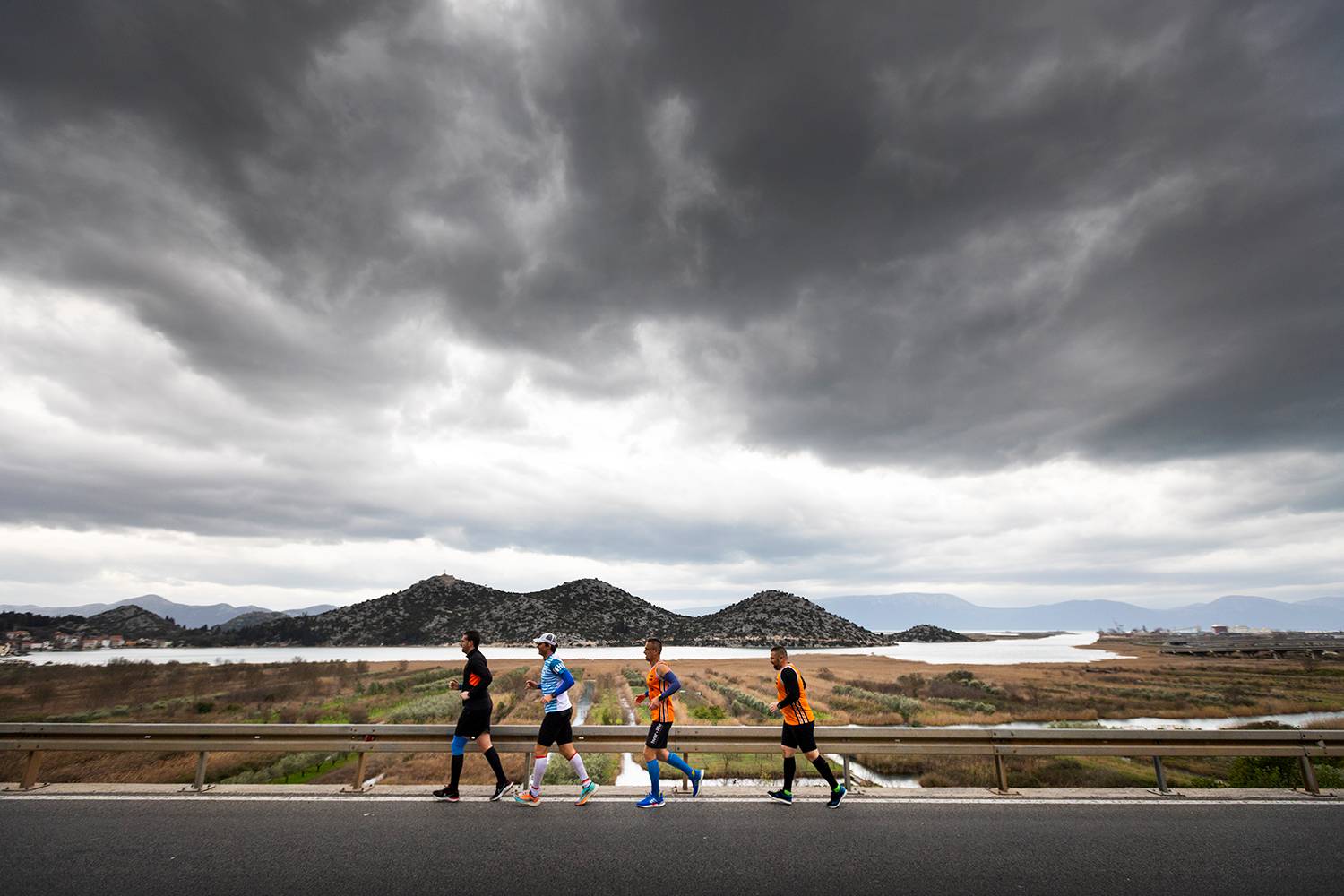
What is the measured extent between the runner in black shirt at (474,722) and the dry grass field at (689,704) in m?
6.22

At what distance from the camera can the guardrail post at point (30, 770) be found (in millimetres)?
8438

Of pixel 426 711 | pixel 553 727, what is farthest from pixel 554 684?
pixel 426 711

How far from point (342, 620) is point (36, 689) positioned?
568 feet

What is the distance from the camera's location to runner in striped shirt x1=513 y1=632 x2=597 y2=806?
324 inches

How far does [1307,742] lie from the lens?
9094 mm

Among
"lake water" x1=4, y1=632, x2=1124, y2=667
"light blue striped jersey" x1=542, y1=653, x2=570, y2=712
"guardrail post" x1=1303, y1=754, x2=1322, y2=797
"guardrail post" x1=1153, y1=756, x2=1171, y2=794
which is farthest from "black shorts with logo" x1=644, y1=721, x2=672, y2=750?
"lake water" x1=4, y1=632, x2=1124, y2=667

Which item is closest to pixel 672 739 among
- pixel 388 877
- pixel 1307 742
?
pixel 388 877

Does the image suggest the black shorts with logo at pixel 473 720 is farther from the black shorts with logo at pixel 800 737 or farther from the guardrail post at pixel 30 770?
the guardrail post at pixel 30 770

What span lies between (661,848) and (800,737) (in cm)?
283

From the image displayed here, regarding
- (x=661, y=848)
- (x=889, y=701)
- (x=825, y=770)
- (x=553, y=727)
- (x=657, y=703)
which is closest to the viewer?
(x=661, y=848)

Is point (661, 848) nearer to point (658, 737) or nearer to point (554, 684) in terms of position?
point (658, 737)

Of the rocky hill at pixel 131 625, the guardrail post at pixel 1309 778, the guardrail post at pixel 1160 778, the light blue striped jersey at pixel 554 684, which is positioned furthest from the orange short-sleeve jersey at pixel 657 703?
the rocky hill at pixel 131 625

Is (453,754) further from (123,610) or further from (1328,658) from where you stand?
(123,610)

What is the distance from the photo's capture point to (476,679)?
8.68 metres
